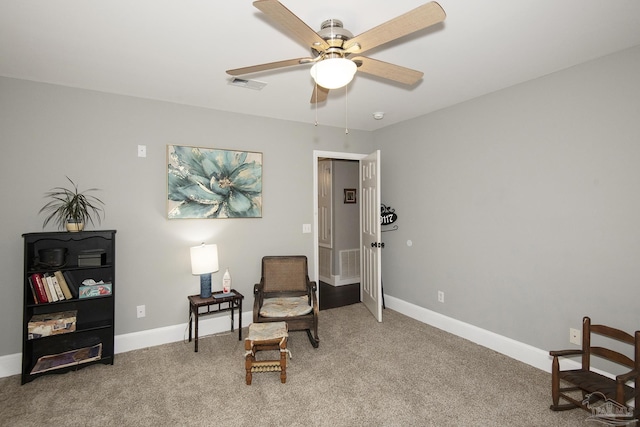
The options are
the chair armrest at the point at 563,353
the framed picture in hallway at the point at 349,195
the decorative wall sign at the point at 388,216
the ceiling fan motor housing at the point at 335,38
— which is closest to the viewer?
the ceiling fan motor housing at the point at 335,38

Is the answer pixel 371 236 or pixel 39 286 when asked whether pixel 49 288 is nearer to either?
pixel 39 286

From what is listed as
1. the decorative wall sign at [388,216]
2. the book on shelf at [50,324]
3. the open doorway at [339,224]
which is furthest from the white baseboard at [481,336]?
the book on shelf at [50,324]

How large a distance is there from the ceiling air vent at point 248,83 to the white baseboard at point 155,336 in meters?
2.53

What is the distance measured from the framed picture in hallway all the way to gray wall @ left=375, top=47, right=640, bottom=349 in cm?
186

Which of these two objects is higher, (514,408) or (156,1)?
(156,1)

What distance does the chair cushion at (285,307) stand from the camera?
3.25 metres

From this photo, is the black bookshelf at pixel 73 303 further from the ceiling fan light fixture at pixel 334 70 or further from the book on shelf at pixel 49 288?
the ceiling fan light fixture at pixel 334 70

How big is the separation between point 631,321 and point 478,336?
1306mm

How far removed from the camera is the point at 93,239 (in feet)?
10.2

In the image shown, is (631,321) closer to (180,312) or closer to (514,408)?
(514,408)

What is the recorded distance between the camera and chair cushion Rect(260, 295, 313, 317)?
10.7 feet

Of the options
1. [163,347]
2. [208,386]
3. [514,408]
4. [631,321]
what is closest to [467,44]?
[631,321]

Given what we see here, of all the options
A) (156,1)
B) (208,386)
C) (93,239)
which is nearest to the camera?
(156,1)

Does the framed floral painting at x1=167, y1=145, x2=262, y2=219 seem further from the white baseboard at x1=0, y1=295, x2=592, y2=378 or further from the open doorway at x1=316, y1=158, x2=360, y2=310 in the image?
the open doorway at x1=316, y1=158, x2=360, y2=310
